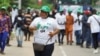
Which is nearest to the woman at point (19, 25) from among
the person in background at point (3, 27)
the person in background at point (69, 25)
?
the person in background at point (69, 25)

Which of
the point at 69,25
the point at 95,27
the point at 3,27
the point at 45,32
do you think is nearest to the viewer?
the point at 45,32

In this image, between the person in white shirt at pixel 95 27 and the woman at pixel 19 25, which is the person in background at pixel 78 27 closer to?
the woman at pixel 19 25

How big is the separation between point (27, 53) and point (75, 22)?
18.3 ft

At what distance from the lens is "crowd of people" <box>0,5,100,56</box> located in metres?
11.2

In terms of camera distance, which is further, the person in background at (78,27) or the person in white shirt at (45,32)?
the person in background at (78,27)

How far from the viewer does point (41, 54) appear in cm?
1127

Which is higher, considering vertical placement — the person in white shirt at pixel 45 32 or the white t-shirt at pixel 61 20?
the person in white shirt at pixel 45 32

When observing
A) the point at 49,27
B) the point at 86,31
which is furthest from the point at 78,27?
the point at 49,27

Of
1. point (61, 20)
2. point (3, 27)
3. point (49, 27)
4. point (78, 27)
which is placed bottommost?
point (78, 27)

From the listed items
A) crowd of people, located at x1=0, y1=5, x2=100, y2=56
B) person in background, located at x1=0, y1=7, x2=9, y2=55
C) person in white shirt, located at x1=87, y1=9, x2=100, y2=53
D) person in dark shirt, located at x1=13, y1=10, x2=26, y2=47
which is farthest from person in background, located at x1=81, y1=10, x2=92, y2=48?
person in background, located at x1=0, y1=7, x2=9, y2=55

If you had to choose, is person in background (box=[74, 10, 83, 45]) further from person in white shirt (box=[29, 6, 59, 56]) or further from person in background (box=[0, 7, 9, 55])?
person in white shirt (box=[29, 6, 59, 56])

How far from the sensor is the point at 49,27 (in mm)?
11320

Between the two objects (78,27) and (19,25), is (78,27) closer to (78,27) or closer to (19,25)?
(78,27)

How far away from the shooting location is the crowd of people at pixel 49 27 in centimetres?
1125
